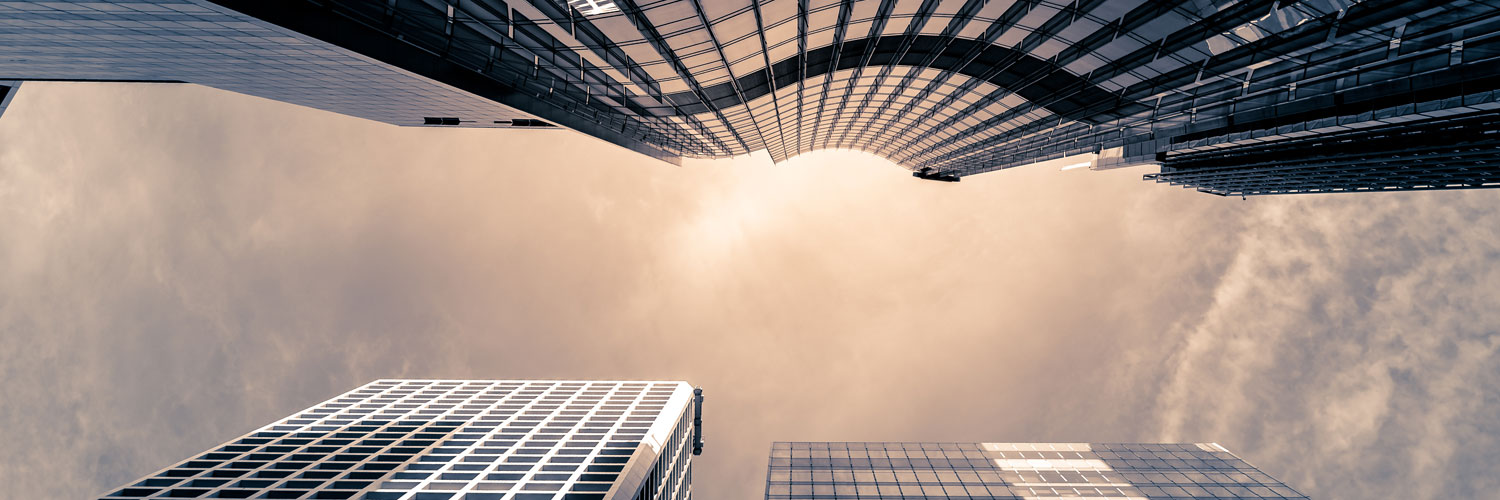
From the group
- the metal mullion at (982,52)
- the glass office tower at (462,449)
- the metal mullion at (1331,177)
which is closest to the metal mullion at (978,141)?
the metal mullion at (982,52)

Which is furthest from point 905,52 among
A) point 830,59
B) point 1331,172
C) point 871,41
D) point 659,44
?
point 1331,172

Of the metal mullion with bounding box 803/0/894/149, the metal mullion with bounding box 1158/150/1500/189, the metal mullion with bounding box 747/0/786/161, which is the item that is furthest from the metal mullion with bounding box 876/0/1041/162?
the metal mullion with bounding box 1158/150/1500/189

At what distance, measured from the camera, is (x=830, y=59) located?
Answer: 29.8 metres

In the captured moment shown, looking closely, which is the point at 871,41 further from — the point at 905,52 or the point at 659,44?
the point at 659,44

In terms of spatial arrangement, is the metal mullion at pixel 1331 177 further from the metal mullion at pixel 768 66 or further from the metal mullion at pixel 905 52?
the metal mullion at pixel 768 66

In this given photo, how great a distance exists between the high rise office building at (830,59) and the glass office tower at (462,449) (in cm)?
2798

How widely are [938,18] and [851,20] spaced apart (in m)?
3.68

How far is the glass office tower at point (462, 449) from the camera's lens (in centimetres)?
4262

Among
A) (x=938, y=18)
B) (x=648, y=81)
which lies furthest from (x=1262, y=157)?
(x=648, y=81)

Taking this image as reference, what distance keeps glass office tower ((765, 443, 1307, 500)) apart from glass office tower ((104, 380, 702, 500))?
44.0 ft

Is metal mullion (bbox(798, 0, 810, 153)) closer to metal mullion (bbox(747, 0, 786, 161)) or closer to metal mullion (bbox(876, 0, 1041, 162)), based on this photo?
metal mullion (bbox(747, 0, 786, 161))

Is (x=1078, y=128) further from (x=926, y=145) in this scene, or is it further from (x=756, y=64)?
(x=926, y=145)

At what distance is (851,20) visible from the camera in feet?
79.4

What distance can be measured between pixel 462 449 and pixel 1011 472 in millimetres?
47705
